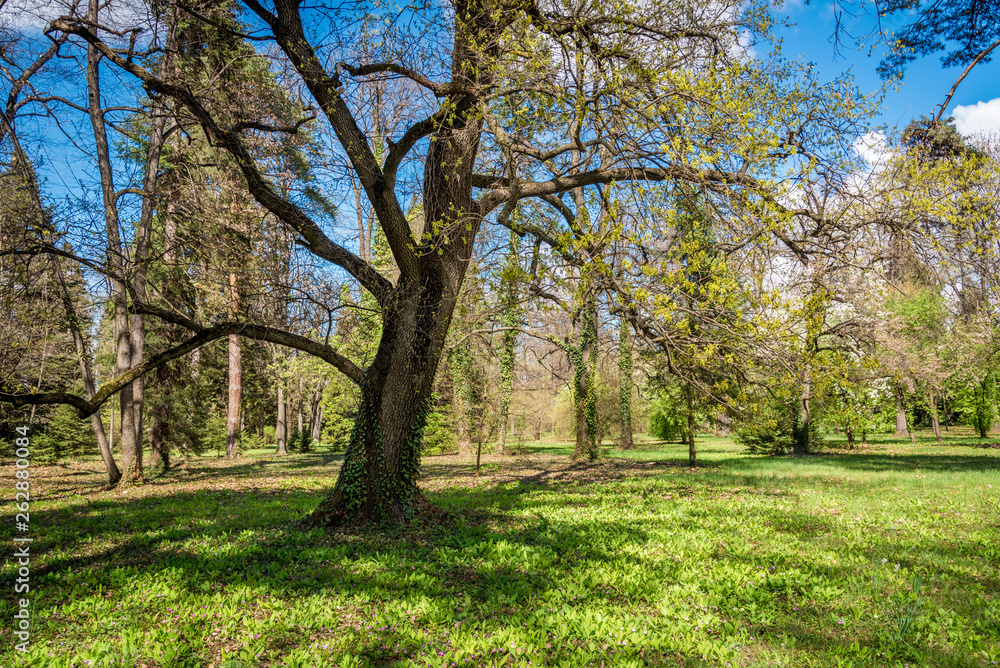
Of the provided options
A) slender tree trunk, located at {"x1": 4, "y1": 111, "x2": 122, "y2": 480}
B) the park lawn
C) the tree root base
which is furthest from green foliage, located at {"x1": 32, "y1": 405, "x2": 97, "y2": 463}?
the tree root base

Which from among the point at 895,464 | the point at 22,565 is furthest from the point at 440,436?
the point at 22,565

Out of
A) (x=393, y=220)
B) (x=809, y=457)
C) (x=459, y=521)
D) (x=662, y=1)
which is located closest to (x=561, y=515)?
(x=459, y=521)

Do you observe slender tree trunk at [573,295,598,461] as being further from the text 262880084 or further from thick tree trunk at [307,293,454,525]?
the text 262880084

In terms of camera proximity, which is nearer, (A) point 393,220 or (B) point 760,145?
(B) point 760,145

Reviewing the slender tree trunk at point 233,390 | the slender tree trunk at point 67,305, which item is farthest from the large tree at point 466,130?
the slender tree trunk at point 233,390

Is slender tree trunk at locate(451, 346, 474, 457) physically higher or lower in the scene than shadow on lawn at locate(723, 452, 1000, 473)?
higher

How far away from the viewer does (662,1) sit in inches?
209

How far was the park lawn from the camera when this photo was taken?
3.28 metres

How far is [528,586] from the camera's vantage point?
4438 millimetres

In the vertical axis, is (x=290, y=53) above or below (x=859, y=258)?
above

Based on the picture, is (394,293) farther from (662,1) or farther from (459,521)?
(662,1)

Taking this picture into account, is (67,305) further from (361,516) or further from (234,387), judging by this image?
(234,387)

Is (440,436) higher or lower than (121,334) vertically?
lower

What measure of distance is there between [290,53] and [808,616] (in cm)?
770
